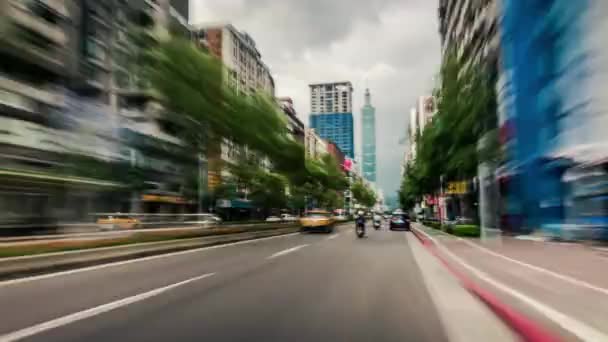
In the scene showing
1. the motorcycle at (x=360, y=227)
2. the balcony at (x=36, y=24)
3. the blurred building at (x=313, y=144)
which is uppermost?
the blurred building at (x=313, y=144)

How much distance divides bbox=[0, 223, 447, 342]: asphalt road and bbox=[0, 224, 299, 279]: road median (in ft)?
2.45

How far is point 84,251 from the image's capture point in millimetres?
13414

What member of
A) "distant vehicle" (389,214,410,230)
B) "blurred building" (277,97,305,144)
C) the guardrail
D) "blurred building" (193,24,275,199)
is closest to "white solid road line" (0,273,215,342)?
the guardrail

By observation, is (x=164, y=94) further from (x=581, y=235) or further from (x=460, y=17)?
(x=460, y=17)

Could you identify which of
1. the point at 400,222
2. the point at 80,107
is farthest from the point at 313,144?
the point at 80,107

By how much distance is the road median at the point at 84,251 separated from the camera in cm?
1123

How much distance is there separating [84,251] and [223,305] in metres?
7.63

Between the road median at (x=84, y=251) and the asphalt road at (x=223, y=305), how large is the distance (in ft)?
2.45

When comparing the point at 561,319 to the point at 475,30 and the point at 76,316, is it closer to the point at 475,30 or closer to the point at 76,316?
the point at 76,316

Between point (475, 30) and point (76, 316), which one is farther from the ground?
point (475, 30)

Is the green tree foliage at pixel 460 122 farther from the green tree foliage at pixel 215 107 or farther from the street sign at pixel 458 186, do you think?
the green tree foliage at pixel 215 107

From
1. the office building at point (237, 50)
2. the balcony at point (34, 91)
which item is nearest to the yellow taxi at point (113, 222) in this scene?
the balcony at point (34, 91)

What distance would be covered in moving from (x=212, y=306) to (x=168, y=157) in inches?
1020

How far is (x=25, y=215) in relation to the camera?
22.5 meters
